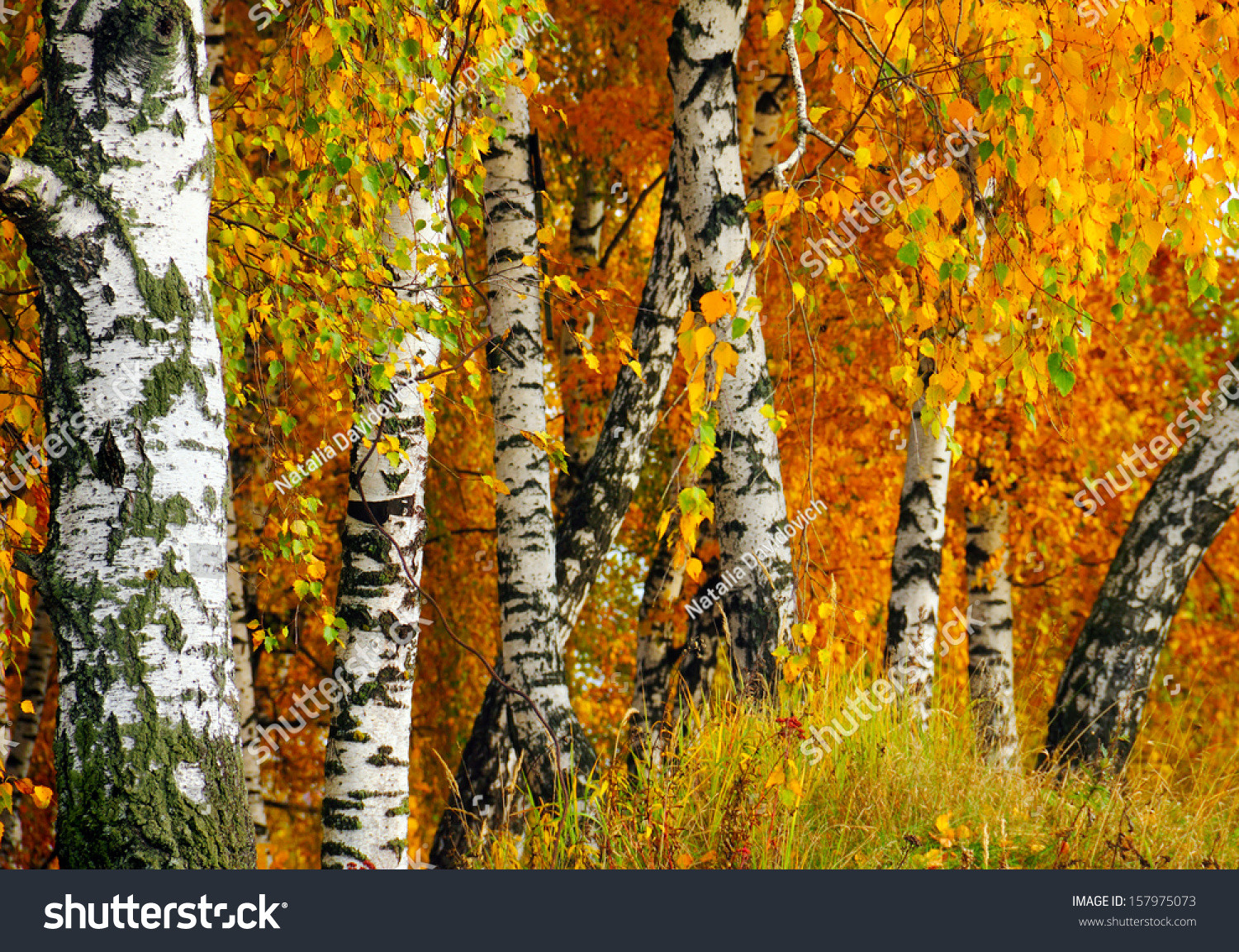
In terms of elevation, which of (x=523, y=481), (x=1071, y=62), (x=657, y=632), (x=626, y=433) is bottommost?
(x=657, y=632)

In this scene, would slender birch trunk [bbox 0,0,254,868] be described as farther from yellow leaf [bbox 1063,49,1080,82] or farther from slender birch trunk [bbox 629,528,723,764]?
yellow leaf [bbox 1063,49,1080,82]

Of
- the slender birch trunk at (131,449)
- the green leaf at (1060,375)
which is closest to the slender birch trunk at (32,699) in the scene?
the slender birch trunk at (131,449)

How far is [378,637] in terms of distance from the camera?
131 inches

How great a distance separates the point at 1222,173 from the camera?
10.8ft

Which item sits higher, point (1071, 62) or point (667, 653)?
point (1071, 62)

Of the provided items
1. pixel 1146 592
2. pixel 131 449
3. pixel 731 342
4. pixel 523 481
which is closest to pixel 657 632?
pixel 523 481

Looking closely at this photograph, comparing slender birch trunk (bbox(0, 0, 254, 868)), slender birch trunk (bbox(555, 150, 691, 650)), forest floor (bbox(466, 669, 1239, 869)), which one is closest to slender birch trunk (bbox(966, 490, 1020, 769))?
forest floor (bbox(466, 669, 1239, 869))

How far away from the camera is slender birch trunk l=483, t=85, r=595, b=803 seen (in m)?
4.39

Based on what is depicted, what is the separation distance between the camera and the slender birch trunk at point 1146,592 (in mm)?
4602

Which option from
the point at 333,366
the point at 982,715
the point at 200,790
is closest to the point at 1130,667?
the point at 982,715

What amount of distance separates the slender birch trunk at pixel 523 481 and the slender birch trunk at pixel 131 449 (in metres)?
2.31

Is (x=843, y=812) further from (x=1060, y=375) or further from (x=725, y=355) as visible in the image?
(x=725, y=355)

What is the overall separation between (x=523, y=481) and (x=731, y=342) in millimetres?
1338

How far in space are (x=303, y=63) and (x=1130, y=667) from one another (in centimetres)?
475
